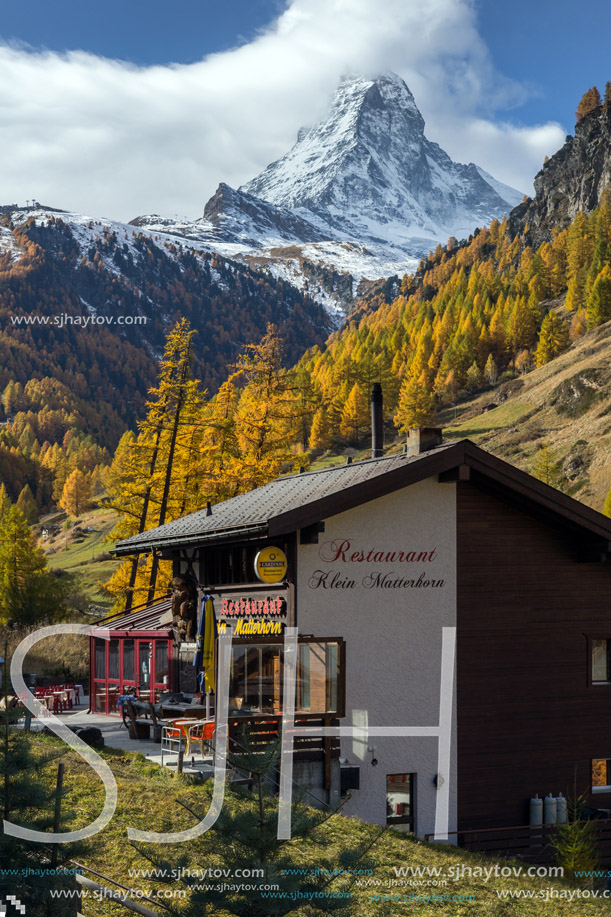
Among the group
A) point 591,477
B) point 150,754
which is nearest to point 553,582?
point 150,754

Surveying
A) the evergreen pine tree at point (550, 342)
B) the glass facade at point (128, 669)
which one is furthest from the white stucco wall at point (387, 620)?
the evergreen pine tree at point (550, 342)

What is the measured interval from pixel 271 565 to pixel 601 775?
8593 millimetres

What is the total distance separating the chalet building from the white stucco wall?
0.09 feet

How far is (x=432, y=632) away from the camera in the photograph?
738 inches

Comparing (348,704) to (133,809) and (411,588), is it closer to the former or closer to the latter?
(411,588)

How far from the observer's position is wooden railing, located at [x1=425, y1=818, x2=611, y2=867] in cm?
1805

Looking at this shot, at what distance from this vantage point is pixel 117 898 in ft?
29.8

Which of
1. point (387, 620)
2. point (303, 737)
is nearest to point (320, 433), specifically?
point (387, 620)

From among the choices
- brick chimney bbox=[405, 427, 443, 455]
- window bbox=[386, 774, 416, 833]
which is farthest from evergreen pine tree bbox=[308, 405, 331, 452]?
window bbox=[386, 774, 416, 833]

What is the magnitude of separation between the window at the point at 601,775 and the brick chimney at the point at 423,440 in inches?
292

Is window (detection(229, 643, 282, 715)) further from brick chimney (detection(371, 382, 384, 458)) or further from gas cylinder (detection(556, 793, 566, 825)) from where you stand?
brick chimney (detection(371, 382, 384, 458))

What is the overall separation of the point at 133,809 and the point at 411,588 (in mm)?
7048

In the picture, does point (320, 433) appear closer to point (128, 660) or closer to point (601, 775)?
point (128, 660)

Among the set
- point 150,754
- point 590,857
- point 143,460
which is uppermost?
point 143,460
